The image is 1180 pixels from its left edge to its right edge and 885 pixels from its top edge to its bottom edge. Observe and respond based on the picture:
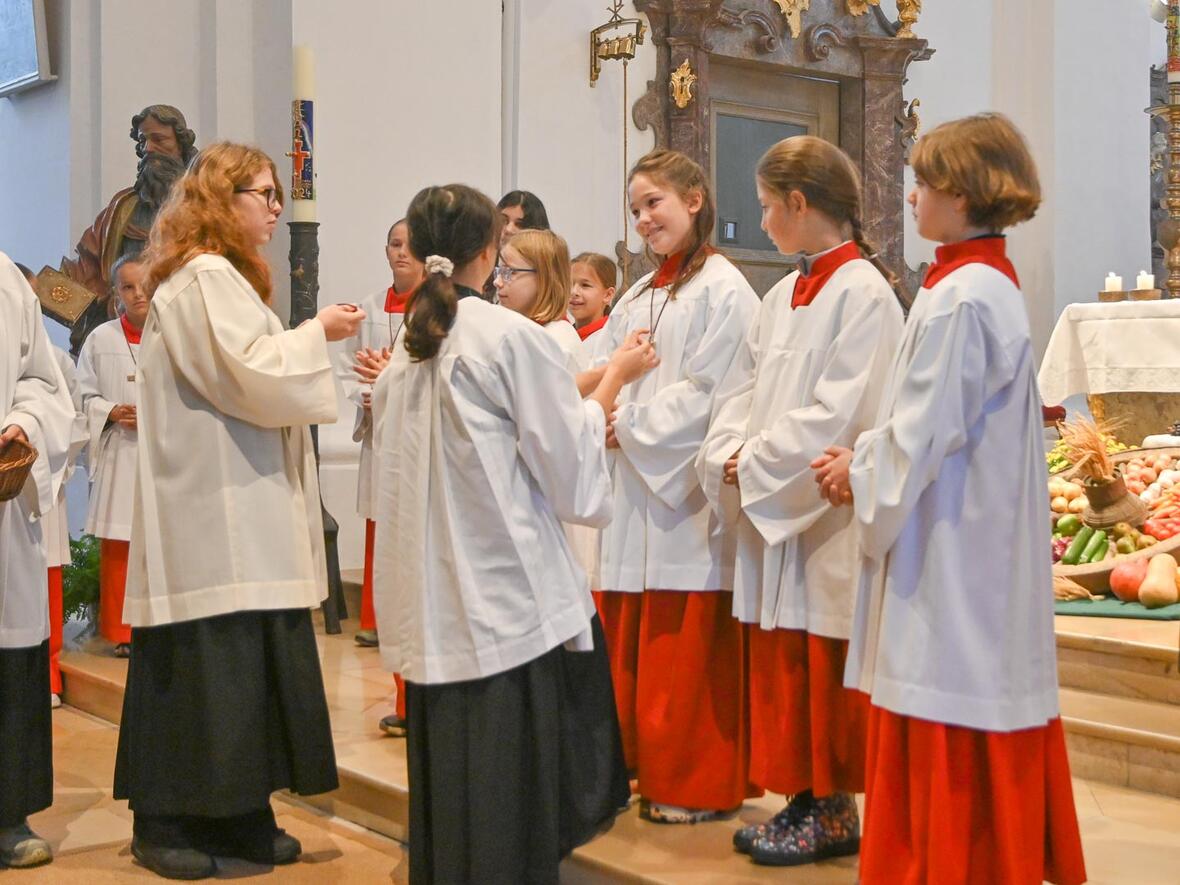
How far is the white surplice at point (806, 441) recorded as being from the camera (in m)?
2.98

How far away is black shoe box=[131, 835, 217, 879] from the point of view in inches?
138

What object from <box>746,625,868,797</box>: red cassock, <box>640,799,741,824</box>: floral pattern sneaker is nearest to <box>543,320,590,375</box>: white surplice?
<box>746,625,868,797</box>: red cassock

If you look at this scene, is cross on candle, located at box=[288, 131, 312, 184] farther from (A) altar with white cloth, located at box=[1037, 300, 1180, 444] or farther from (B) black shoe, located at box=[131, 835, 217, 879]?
(A) altar with white cloth, located at box=[1037, 300, 1180, 444]

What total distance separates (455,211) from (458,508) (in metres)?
0.64

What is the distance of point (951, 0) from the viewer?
9.38 metres

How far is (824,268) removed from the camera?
309cm

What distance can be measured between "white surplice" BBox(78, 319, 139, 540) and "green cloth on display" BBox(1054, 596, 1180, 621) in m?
3.60

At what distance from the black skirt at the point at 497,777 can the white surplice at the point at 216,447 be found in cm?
62

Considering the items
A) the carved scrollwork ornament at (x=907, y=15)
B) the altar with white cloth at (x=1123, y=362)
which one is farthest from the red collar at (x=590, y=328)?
the carved scrollwork ornament at (x=907, y=15)

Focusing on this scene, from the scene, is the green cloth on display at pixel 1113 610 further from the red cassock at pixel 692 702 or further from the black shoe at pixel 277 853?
the black shoe at pixel 277 853

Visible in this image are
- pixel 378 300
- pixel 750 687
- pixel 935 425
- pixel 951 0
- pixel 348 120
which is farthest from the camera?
pixel 951 0

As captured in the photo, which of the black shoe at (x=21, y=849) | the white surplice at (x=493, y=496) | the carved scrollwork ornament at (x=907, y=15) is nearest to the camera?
the white surplice at (x=493, y=496)

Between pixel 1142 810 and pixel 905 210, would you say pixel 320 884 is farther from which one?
pixel 905 210

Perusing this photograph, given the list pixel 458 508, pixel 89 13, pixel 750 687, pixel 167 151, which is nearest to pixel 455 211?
pixel 458 508
